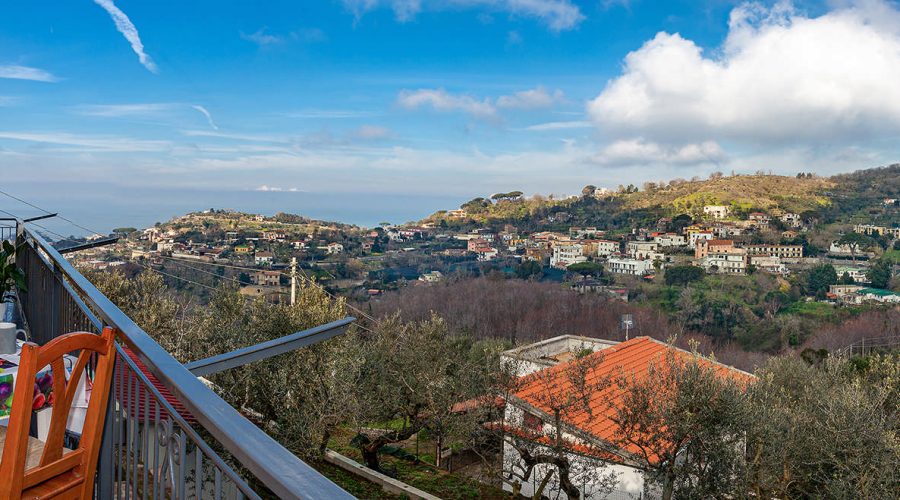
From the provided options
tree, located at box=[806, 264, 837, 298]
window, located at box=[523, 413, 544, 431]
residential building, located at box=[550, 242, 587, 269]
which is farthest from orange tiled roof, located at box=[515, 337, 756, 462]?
residential building, located at box=[550, 242, 587, 269]

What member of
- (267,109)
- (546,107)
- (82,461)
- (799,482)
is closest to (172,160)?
(267,109)

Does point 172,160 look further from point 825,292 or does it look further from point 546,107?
point 546,107

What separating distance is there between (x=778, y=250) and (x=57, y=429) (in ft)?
281

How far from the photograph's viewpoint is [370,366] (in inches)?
528

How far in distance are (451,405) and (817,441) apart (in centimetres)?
718

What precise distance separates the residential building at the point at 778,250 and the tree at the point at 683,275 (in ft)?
40.6

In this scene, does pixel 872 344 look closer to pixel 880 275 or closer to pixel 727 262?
pixel 880 275

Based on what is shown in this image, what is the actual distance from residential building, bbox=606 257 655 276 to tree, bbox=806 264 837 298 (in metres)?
16.2

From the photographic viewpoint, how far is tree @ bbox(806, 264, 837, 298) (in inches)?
2349

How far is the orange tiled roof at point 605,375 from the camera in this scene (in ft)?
40.3

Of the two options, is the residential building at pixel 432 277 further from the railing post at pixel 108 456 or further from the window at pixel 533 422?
the railing post at pixel 108 456

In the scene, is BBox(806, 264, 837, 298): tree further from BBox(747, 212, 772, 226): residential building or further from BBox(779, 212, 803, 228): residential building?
BBox(747, 212, 772, 226): residential building

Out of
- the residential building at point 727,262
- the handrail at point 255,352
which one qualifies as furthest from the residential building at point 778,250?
the handrail at point 255,352

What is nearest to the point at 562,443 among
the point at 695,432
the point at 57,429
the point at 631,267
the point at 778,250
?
the point at 695,432
